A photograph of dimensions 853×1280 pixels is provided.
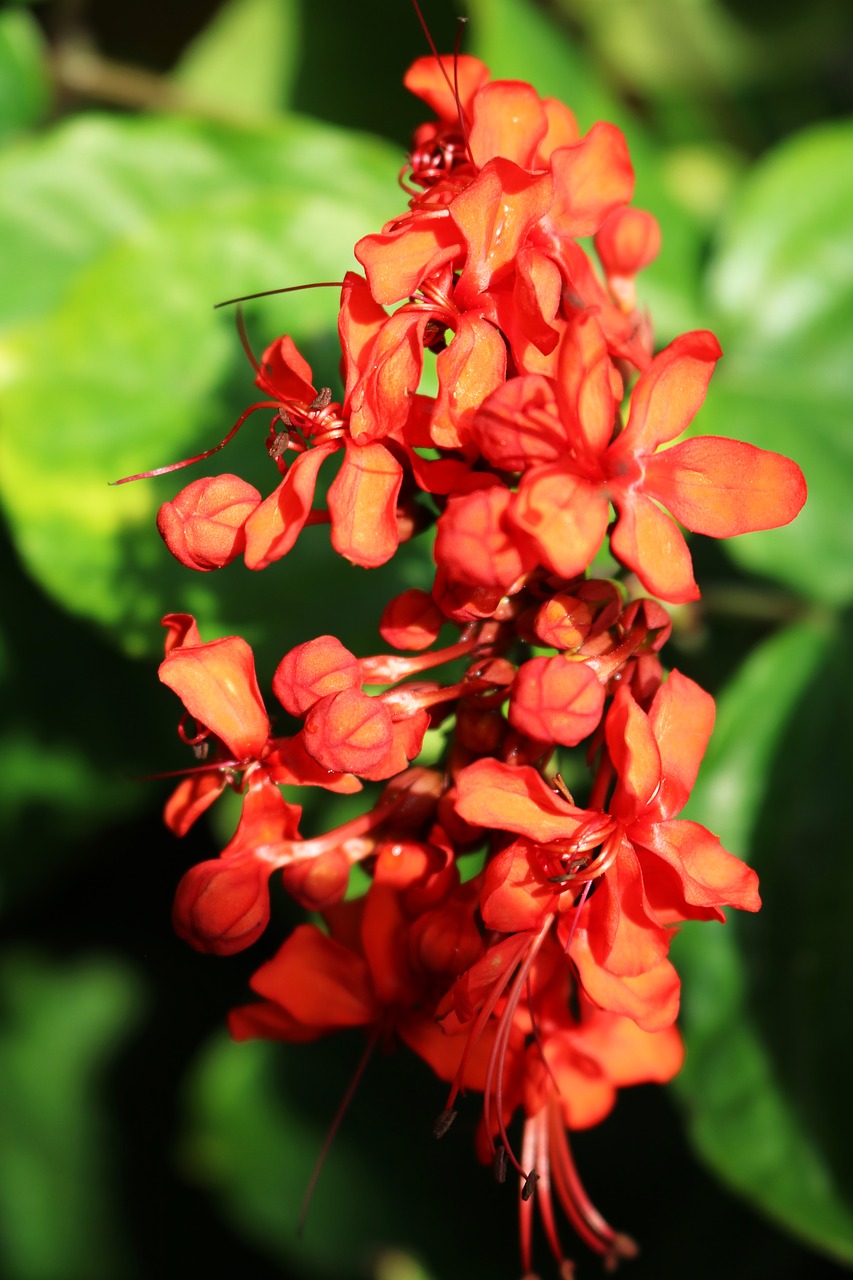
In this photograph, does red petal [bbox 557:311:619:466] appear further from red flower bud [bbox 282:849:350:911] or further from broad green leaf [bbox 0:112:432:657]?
→ broad green leaf [bbox 0:112:432:657]

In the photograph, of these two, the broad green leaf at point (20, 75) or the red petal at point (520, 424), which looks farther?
the broad green leaf at point (20, 75)

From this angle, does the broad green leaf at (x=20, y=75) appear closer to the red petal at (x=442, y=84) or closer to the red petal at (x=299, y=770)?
the red petal at (x=442, y=84)

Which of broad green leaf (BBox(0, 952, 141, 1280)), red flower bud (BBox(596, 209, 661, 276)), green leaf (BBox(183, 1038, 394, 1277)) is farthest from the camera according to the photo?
broad green leaf (BBox(0, 952, 141, 1280))

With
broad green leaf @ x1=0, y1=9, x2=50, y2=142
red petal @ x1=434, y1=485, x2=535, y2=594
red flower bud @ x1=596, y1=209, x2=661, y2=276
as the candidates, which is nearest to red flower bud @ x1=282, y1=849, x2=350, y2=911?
red petal @ x1=434, y1=485, x2=535, y2=594

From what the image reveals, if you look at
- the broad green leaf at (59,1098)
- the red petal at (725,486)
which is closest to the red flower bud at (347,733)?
the red petal at (725,486)

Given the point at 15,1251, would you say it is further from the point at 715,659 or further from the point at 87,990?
the point at 715,659

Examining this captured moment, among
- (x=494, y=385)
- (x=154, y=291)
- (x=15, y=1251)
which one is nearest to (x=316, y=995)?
(x=494, y=385)
